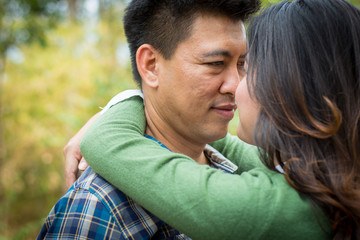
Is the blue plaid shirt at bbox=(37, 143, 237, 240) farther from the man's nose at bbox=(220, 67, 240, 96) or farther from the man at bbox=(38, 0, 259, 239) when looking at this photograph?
the man's nose at bbox=(220, 67, 240, 96)

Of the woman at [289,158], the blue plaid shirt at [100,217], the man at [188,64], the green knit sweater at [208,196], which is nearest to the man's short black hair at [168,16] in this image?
the man at [188,64]

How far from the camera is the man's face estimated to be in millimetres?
1919

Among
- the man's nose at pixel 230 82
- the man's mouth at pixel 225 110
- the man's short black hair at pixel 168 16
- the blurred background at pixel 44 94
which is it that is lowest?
the blurred background at pixel 44 94

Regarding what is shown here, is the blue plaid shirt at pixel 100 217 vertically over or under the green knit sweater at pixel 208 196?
under

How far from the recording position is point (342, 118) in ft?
4.50

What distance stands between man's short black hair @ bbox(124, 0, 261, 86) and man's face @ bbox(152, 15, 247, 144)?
4 centimetres

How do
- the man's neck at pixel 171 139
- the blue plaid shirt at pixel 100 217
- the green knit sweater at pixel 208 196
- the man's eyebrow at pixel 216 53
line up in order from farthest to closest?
the man's neck at pixel 171 139, the man's eyebrow at pixel 216 53, the blue plaid shirt at pixel 100 217, the green knit sweater at pixel 208 196

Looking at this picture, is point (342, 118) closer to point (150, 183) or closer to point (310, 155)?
point (310, 155)

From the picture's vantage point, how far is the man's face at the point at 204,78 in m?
1.92

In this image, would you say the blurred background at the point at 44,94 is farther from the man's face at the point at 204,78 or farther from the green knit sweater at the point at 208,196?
the green knit sweater at the point at 208,196

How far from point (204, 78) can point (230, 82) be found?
5.6 inches

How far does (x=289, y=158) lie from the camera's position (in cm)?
139

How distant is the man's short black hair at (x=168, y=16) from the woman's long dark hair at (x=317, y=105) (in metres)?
0.56

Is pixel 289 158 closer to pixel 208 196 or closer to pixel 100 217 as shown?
pixel 208 196
